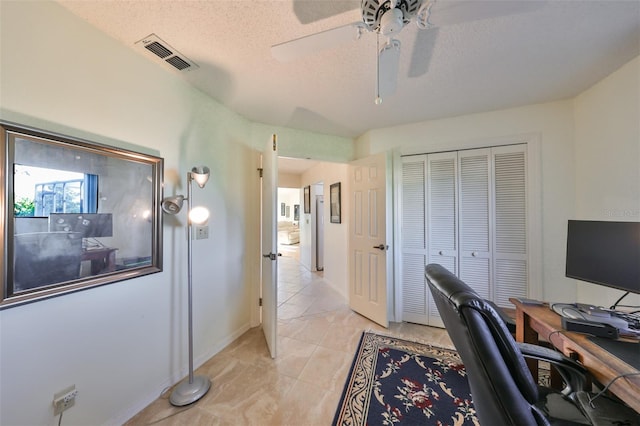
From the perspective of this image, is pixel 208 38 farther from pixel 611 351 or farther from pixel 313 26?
pixel 611 351

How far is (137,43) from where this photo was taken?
1.41 m

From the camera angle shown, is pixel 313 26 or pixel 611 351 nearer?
pixel 611 351

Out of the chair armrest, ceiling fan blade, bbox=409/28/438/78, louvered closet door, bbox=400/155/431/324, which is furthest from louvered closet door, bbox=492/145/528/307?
the chair armrest

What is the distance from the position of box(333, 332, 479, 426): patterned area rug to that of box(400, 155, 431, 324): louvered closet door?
525 mm

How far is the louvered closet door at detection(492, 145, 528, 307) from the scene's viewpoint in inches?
90.4

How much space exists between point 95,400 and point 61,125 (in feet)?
4.96

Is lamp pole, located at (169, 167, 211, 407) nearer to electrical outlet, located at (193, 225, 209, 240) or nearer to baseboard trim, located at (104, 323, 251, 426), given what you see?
baseboard trim, located at (104, 323, 251, 426)

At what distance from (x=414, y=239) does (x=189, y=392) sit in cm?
251

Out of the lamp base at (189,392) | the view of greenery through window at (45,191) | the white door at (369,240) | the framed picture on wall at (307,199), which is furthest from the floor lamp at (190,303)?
the framed picture on wall at (307,199)

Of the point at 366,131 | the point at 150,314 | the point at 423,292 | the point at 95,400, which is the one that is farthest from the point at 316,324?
the point at 366,131

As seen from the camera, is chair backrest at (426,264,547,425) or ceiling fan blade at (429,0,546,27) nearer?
chair backrest at (426,264,547,425)

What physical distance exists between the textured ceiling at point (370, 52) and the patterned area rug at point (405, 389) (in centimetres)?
215

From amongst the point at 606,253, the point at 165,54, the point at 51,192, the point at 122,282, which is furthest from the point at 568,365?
the point at 165,54

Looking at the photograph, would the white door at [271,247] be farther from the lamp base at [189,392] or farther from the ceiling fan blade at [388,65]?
the ceiling fan blade at [388,65]
